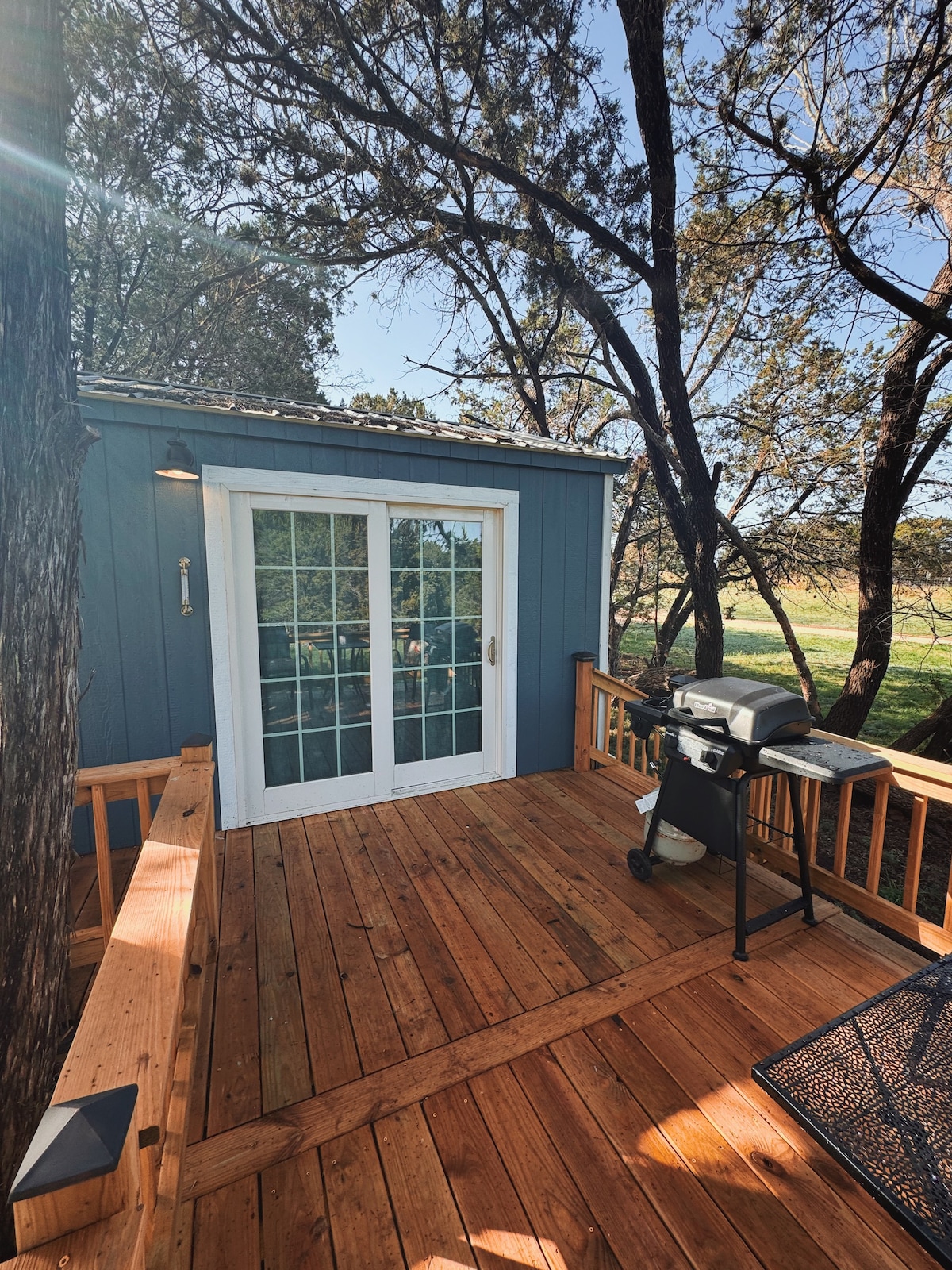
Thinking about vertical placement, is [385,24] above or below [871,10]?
above

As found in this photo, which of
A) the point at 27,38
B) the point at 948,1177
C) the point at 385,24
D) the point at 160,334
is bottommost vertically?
the point at 948,1177

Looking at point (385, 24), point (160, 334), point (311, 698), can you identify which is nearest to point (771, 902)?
point (311, 698)

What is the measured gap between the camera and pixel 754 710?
2047 millimetres

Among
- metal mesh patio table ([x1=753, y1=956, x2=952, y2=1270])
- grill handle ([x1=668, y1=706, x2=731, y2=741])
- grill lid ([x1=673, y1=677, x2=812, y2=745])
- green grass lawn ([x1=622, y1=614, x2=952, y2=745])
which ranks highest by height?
grill lid ([x1=673, y1=677, x2=812, y2=745])

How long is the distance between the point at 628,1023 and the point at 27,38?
3.20 m

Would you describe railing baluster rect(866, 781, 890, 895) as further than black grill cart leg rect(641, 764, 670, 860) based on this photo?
No

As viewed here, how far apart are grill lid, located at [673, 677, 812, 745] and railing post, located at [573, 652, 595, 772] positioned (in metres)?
1.66

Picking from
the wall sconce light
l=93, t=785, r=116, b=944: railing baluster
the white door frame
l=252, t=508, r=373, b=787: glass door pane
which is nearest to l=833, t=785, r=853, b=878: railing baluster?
the white door frame

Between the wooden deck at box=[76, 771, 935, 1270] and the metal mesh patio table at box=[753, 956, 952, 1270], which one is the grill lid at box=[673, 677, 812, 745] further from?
the metal mesh patio table at box=[753, 956, 952, 1270]

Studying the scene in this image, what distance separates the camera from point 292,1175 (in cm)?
136

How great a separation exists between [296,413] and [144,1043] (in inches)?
119

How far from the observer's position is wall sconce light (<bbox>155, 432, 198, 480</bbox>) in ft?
8.72

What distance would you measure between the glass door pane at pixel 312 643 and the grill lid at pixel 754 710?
2.01 m

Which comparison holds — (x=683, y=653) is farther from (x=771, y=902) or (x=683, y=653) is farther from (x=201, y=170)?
(x=201, y=170)
